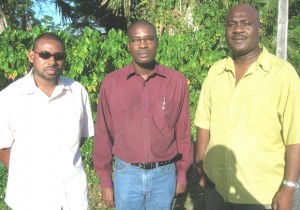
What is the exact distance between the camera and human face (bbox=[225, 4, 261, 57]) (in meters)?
2.78

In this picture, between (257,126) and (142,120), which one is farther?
A: (142,120)

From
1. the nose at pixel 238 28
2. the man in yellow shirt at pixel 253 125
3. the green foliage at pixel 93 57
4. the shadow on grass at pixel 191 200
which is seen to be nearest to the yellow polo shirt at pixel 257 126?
the man in yellow shirt at pixel 253 125

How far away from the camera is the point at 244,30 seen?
2.78 meters

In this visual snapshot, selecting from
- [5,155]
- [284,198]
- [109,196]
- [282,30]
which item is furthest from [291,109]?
[282,30]

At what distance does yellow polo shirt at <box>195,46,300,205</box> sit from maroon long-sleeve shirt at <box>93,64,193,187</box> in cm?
47

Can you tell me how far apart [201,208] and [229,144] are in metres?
2.58

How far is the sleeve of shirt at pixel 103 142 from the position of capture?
10.9 ft

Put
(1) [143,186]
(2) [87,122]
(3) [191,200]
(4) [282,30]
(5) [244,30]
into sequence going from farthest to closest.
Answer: (4) [282,30] < (3) [191,200] < (2) [87,122] < (1) [143,186] < (5) [244,30]

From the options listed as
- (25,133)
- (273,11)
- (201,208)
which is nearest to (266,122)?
(25,133)

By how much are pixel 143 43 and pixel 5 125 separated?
1167 mm

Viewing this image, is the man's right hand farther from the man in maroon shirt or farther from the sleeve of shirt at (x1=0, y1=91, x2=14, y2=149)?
the sleeve of shirt at (x1=0, y1=91, x2=14, y2=149)

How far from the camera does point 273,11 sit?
12.9m

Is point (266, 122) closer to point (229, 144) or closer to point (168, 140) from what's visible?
point (229, 144)

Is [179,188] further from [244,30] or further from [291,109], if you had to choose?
[244,30]
